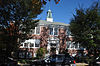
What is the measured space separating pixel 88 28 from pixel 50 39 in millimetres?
11848

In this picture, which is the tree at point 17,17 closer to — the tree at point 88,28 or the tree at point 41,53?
the tree at point 88,28

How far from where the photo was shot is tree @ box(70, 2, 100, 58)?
16.4 m

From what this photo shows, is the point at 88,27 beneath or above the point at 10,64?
above

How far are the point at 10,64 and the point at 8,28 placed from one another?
17.2 feet

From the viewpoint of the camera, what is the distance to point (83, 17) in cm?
1723

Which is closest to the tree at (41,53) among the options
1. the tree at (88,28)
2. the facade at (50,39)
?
the facade at (50,39)

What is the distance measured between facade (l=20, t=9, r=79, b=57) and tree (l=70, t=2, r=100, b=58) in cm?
891

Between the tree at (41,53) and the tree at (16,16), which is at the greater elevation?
the tree at (16,16)

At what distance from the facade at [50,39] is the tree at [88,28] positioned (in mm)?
8905

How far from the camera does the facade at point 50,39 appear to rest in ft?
86.2

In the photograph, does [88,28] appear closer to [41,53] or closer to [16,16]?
[16,16]

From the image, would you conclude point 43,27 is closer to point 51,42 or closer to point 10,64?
point 51,42

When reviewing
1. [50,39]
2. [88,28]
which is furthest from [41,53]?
[88,28]

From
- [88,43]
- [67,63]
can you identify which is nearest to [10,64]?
[67,63]
